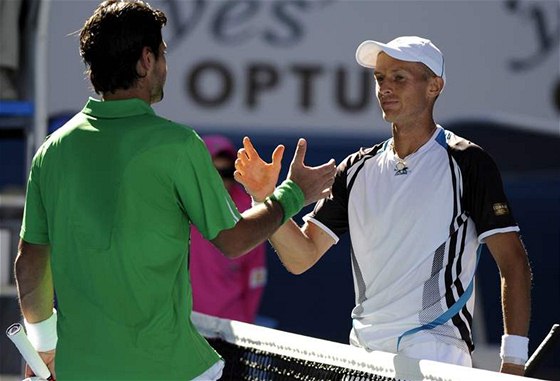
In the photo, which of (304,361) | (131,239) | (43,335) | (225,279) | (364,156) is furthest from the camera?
(225,279)

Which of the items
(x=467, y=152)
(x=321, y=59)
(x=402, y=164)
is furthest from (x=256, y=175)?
(x=321, y=59)

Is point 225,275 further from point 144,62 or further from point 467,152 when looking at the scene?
point 144,62

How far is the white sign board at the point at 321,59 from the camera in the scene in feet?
28.9

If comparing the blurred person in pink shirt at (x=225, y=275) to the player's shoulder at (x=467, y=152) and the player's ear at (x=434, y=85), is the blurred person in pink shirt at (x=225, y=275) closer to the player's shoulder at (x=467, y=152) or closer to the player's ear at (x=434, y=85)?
the player's ear at (x=434, y=85)

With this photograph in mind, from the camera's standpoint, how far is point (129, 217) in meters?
3.25

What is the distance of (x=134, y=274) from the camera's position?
3260 millimetres

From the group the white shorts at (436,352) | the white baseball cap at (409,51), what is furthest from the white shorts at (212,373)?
the white baseball cap at (409,51)

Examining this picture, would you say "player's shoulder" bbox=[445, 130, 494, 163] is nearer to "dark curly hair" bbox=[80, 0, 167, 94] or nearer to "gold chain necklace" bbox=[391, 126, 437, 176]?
"gold chain necklace" bbox=[391, 126, 437, 176]

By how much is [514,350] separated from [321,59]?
5.14m

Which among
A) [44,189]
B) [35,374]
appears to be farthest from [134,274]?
[35,374]

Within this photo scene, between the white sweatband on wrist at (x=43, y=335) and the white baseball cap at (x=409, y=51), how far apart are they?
4.46 feet

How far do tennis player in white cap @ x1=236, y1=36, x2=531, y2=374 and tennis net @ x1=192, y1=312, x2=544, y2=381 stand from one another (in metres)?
0.21

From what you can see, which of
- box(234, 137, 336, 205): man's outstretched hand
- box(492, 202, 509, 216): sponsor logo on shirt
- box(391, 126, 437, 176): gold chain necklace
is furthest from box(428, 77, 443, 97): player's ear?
box(234, 137, 336, 205): man's outstretched hand

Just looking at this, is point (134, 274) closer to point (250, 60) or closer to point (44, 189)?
point (44, 189)
